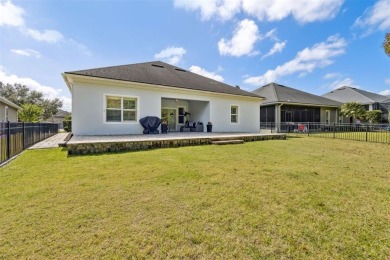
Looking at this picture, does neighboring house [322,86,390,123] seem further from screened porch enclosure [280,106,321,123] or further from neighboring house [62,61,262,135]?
neighboring house [62,61,262,135]

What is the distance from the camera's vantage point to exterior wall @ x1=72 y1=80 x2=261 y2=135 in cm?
990

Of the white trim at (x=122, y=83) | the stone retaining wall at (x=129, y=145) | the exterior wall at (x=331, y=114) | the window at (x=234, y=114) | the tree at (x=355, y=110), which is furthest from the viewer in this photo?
the exterior wall at (x=331, y=114)

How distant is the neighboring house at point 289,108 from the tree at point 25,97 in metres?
50.9

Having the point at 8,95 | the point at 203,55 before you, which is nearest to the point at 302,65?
the point at 203,55

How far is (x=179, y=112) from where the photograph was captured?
54.0 feet

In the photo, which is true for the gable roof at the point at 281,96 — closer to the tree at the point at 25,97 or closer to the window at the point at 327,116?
the window at the point at 327,116

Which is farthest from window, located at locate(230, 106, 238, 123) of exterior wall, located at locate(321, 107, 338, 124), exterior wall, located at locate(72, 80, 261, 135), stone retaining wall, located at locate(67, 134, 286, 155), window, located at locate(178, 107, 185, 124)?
exterior wall, located at locate(321, 107, 338, 124)

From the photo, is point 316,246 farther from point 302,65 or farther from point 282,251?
point 302,65

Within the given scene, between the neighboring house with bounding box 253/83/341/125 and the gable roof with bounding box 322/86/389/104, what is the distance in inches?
232

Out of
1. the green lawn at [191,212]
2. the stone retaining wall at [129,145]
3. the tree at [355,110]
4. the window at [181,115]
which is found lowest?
the green lawn at [191,212]

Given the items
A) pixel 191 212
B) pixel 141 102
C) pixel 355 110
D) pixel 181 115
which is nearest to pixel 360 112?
pixel 355 110

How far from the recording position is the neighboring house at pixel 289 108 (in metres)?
20.1

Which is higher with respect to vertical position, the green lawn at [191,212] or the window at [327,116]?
the window at [327,116]

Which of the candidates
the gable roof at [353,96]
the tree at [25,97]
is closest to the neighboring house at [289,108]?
the gable roof at [353,96]
